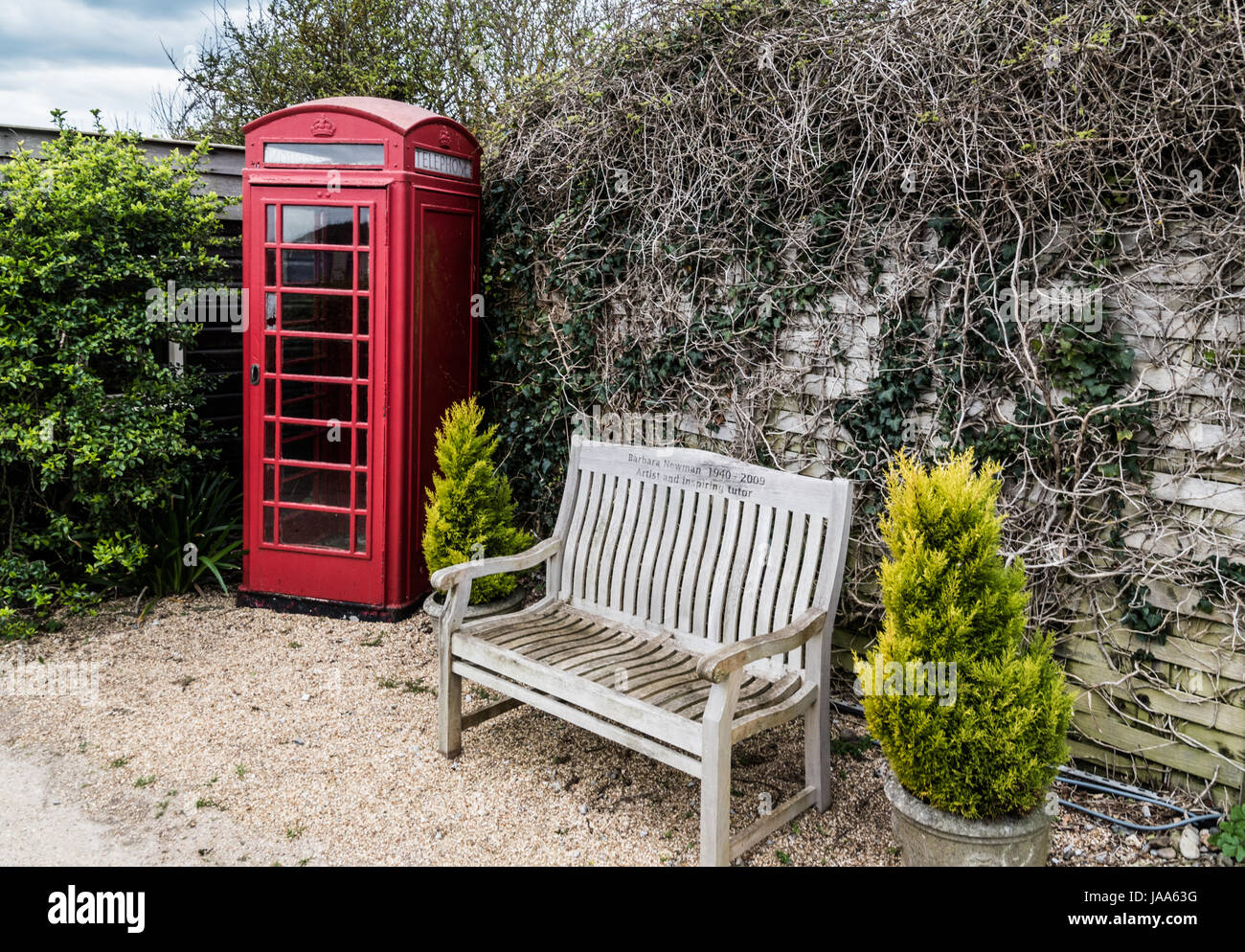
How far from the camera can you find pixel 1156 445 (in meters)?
3.27

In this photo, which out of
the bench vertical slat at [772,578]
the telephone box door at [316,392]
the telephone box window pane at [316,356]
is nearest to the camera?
the bench vertical slat at [772,578]

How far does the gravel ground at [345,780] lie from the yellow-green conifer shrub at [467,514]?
545mm

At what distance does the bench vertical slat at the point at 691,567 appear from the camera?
3705 millimetres

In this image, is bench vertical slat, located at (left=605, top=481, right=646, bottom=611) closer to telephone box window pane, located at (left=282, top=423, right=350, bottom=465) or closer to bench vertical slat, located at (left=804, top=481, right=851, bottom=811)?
bench vertical slat, located at (left=804, top=481, right=851, bottom=811)

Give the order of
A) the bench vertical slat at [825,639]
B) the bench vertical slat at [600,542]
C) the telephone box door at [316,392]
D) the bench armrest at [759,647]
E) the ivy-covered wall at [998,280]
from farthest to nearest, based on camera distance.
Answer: the telephone box door at [316,392] < the bench vertical slat at [600,542] < the bench vertical slat at [825,639] < the ivy-covered wall at [998,280] < the bench armrest at [759,647]

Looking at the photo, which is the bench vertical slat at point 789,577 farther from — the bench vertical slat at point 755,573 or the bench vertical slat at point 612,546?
the bench vertical slat at point 612,546

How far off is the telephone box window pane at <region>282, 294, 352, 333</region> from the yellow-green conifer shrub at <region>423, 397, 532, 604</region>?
869 mm

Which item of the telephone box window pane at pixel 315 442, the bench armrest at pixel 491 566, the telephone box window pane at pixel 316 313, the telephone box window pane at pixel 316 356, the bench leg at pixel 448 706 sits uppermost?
the telephone box window pane at pixel 316 313

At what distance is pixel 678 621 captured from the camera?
3736mm

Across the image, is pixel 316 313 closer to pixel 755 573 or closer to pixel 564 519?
pixel 564 519

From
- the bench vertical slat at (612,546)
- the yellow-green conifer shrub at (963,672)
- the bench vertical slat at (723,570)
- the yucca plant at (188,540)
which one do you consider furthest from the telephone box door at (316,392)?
the yellow-green conifer shrub at (963,672)
